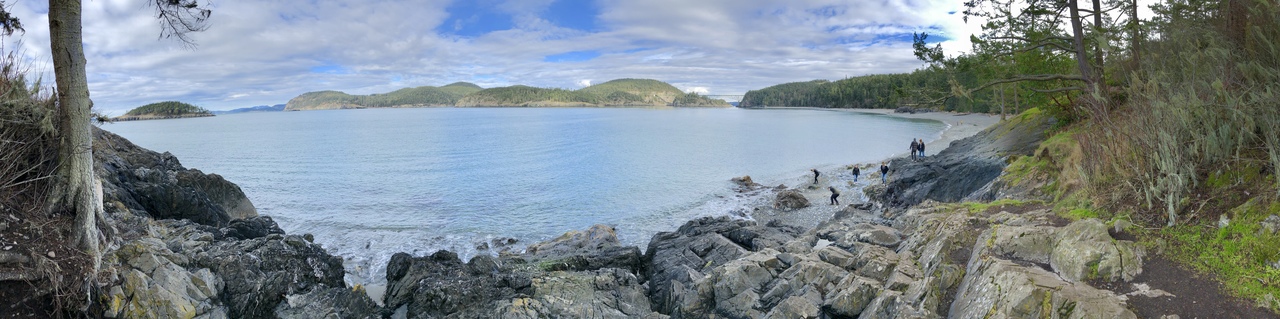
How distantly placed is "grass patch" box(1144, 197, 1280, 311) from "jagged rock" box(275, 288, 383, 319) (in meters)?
12.1

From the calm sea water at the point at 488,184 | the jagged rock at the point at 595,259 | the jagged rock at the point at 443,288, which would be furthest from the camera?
the calm sea water at the point at 488,184

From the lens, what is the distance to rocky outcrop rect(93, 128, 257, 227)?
14.3m

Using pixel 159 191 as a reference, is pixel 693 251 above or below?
below

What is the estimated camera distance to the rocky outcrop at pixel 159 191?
14.3 meters

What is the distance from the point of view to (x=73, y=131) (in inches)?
351

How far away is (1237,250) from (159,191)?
23002mm

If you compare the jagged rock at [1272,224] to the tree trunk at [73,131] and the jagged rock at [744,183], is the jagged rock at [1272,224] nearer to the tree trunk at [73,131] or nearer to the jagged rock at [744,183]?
the tree trunk at [73,131]

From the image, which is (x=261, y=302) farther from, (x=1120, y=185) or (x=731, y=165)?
(x=731, y=165)

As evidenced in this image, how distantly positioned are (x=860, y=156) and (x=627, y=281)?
38252mm

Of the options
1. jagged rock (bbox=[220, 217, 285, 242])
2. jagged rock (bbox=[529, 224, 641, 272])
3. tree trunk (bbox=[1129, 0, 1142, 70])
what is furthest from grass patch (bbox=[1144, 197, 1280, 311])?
jagged rock (bbox=[220, 217, 285, 242])

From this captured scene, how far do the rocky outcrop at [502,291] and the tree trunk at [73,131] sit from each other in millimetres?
4767

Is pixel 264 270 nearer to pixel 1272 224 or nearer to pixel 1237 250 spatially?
pixel 1237 250

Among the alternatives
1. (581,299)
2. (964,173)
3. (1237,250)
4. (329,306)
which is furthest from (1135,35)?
(329,306)

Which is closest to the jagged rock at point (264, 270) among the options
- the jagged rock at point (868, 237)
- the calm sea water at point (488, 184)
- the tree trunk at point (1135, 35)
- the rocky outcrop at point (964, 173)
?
the calm sea water at point (488, 184)
